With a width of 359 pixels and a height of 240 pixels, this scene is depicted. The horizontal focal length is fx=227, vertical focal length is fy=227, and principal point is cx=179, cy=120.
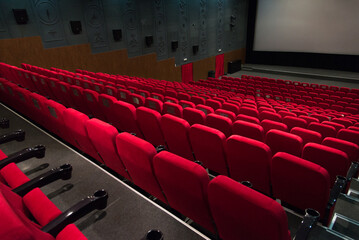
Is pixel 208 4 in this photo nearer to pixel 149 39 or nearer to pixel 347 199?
pixel 149 39

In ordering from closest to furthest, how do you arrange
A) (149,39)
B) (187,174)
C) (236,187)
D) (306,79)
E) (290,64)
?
1. (236,187)
2. (187,174)
3. (149,39)
4. (306,79)
5. (290,64)

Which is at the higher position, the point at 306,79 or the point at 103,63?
the point at 103,63

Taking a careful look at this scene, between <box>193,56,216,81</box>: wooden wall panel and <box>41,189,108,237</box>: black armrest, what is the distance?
888cm

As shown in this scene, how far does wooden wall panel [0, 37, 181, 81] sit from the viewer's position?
4816 millimetres

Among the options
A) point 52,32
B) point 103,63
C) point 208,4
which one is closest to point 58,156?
point 52,32

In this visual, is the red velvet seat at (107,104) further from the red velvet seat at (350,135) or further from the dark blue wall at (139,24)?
the dark blue wall at (139,24)

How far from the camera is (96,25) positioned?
600 cm

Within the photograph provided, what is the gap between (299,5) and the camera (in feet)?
32.4

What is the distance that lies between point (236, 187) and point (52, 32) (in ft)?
19.2

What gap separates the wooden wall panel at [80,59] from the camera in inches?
190

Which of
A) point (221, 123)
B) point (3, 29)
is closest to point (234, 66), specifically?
point (3, 29)

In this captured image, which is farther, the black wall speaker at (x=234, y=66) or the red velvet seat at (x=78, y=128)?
the black wall speaker at (x=234, y=66)

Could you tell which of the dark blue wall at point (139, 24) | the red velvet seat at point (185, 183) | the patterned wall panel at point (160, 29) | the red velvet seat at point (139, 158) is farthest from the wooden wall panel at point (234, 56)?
the red velvet seat at point (185, 183)

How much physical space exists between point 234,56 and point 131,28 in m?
6.57
